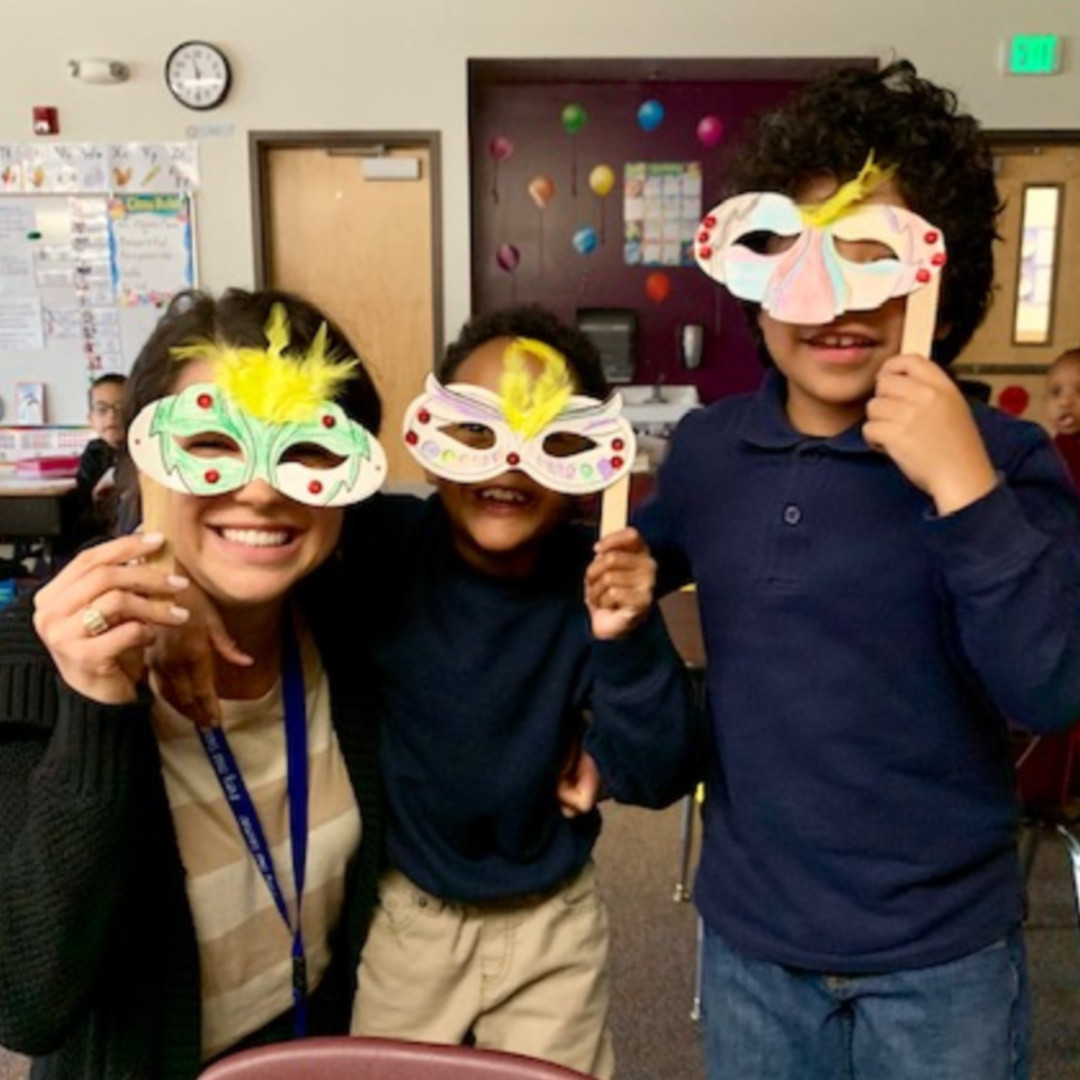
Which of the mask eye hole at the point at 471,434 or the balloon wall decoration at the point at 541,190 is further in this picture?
the balloon wall decoration at the point at 541,190

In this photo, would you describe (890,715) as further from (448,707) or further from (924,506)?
(448,707)

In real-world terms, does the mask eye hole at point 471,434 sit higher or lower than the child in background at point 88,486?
higher

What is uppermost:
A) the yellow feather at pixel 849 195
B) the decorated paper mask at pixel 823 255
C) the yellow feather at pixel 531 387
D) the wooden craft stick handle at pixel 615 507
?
the yellow feather at pixel 849 195

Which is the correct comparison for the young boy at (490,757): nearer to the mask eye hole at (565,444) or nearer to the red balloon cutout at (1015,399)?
the mask eye hole at (565,444)

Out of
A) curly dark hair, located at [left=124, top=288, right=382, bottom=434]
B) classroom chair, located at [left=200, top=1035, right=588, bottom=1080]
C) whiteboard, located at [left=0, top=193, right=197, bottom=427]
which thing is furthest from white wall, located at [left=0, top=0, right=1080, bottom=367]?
classroom chair, located at [left=200, top=1035, right=588, bottom=1080]

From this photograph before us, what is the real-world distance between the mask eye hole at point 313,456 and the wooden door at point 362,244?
12.7ft

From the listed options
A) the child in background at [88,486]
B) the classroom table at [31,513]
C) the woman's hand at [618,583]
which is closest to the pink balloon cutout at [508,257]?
the child in background at [88,486]

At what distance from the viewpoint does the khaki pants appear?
1.15 meters

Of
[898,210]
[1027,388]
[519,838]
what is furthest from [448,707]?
[1027,388]

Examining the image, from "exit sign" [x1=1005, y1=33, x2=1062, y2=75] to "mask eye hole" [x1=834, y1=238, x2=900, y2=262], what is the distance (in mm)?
4490

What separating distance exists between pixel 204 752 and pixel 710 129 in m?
4.66

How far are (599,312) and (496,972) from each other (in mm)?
4328

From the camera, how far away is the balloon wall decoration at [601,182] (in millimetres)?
5109

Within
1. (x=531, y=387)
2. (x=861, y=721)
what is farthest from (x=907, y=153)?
(x=861, y=721)
